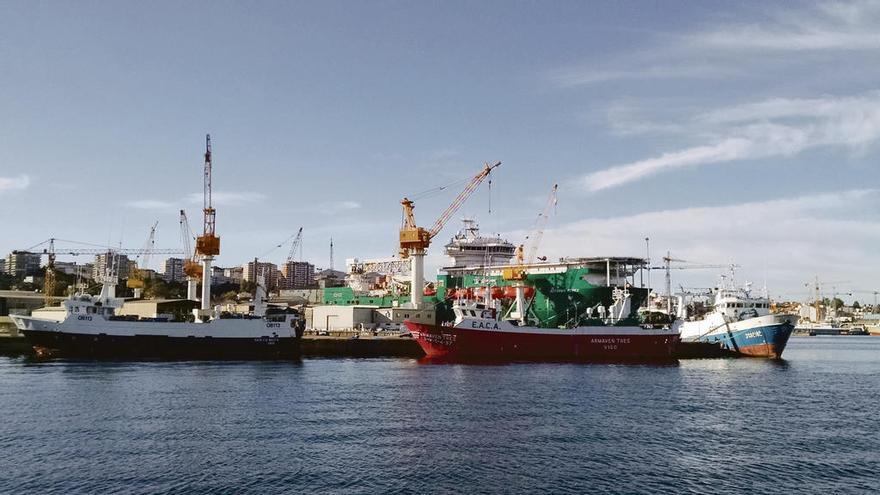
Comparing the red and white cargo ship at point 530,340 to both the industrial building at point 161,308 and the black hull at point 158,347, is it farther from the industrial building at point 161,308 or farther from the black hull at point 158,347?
the industrial building at point 161,308

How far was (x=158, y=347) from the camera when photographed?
3051 inches

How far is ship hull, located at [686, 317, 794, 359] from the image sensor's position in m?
85.9

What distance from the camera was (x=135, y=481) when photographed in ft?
84.8

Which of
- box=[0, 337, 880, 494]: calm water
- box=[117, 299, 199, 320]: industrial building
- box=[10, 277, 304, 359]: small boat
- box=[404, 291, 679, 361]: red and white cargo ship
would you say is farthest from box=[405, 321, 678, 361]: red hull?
box=[117, 299, 199, 320]: industrial building

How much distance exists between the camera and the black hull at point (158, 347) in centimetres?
7431

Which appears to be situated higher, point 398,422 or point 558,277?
point 558,277

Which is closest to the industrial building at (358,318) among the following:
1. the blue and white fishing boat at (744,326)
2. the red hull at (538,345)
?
the red hull at (538,345)

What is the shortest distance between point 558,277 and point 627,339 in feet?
72.4

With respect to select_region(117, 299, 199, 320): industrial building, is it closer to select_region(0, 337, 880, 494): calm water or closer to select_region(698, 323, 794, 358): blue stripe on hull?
select_region(0, 337, 880, 494): calm water

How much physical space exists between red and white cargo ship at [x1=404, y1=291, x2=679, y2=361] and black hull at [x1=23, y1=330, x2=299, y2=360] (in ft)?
55.5

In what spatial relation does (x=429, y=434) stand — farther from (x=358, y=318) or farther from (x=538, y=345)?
(x=358, y=318)

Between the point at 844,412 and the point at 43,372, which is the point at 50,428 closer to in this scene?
the point at 43,372

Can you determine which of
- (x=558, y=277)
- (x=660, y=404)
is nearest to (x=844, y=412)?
(x=660, y=404)

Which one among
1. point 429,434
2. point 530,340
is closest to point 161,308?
point 530,340
